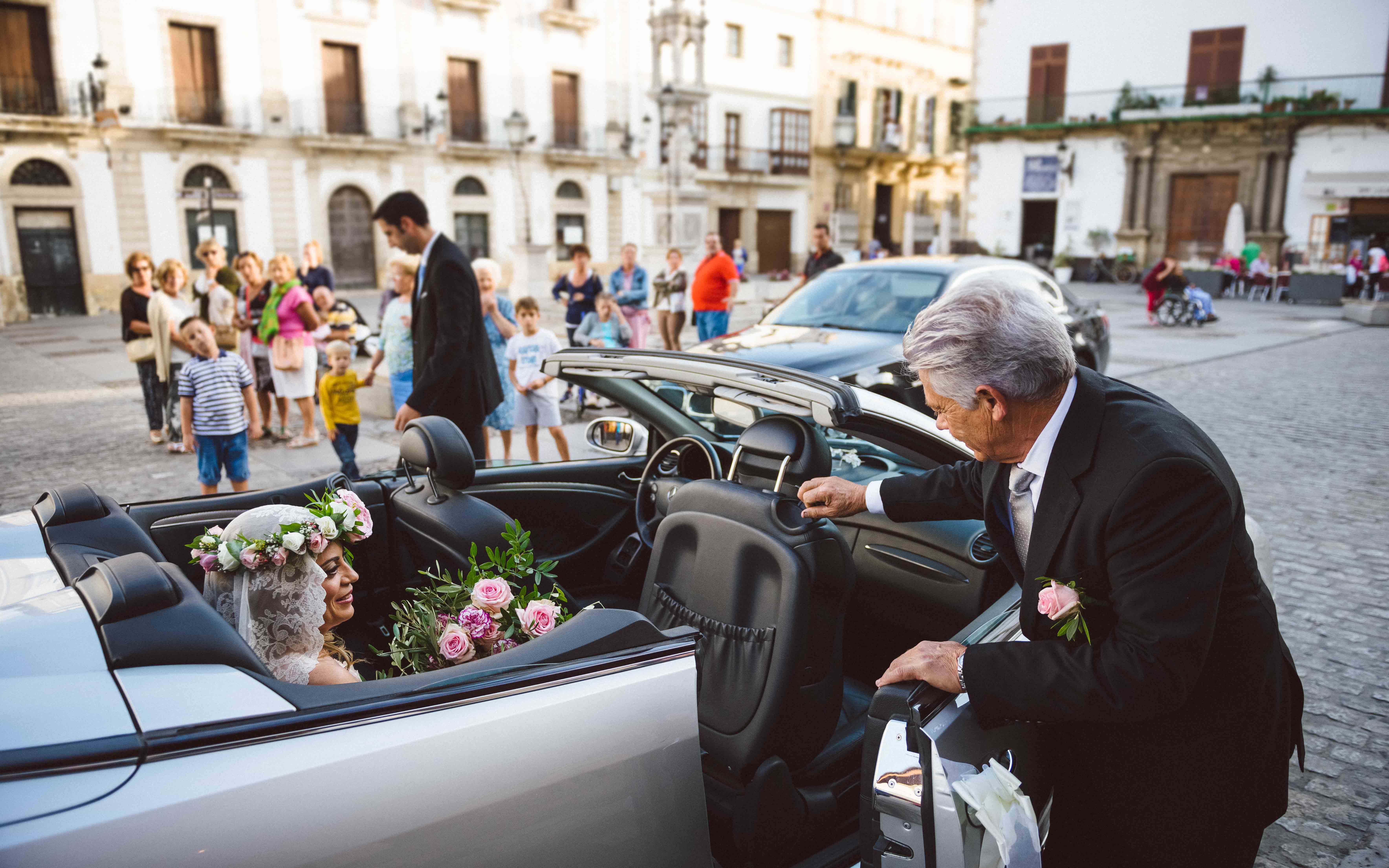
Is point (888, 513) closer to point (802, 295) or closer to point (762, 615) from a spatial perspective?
point (762, 615)

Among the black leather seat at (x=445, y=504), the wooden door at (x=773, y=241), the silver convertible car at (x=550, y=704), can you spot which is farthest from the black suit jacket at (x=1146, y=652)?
the wooden door at (x=773, y=241)

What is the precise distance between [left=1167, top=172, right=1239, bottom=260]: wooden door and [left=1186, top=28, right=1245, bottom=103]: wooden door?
2.60 meters

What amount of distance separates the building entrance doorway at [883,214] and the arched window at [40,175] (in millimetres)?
32813

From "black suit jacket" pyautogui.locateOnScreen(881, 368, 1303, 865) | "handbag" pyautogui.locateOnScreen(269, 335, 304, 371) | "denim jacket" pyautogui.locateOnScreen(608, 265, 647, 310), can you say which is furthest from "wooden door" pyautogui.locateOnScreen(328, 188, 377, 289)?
"black suit jacket" pyautogui.locateOnScreen(881, 368, 1303, 865)

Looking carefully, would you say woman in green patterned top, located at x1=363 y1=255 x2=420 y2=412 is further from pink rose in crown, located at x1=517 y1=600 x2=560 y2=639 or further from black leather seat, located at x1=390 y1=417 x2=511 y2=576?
pink rose in crown, located at x1=517 y1=600 x2=560 y2=639

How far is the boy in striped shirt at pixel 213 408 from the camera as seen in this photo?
5.75m

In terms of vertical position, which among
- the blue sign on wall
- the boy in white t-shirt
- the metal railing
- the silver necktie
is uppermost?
the metal railing

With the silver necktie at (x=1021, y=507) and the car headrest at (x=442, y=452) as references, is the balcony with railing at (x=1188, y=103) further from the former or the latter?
the car headrest at (x=442, y=452)

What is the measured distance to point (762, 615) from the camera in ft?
7.52

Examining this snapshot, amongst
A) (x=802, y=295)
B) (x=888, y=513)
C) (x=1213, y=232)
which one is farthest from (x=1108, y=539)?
(x=1213, y=232)

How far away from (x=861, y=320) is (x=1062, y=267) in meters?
27.8

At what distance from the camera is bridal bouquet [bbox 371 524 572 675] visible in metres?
2.16

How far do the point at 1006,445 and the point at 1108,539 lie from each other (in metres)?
0.26

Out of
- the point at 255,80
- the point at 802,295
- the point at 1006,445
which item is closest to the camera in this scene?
the point at 1006,445
